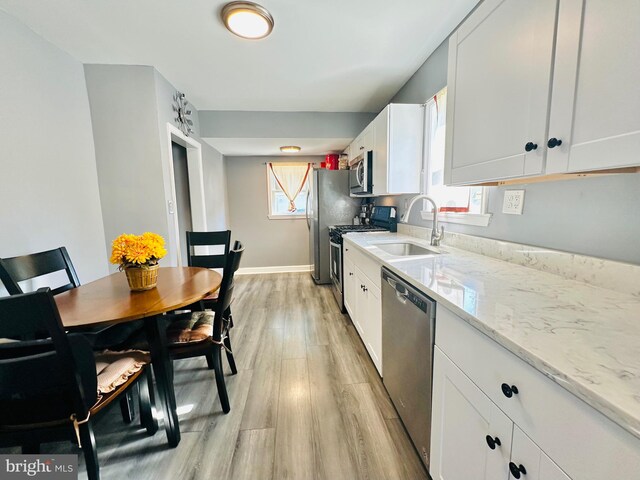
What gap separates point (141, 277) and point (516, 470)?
5.58 feet

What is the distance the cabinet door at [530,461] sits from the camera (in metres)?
0.56

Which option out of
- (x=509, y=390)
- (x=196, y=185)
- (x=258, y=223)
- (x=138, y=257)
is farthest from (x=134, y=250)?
(x=258, y=223)

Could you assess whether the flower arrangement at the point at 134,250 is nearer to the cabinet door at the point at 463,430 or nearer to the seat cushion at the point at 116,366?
the seat cushion at the point at 116,366

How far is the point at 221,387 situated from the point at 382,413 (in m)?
0.97

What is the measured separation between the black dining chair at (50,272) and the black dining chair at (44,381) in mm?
397

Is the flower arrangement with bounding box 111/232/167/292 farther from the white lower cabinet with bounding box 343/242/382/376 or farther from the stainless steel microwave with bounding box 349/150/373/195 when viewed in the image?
the stainless steel microwave with bounding box 349/150/373/195

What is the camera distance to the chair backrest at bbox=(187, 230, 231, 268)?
2.35 metres

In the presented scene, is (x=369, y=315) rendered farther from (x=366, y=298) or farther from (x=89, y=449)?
(x=89, y=449)

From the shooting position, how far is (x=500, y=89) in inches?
42.1

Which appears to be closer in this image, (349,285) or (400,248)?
(400,248)

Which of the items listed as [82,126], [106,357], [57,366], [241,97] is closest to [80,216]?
[82,126]

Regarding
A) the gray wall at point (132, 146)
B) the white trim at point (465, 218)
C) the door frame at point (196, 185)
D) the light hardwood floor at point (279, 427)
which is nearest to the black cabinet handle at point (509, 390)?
the light hardwood floor at point (279, 427)

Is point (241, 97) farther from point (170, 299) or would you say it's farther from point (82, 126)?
point (170, 299)

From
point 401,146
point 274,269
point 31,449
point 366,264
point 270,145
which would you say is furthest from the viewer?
point 274,269
